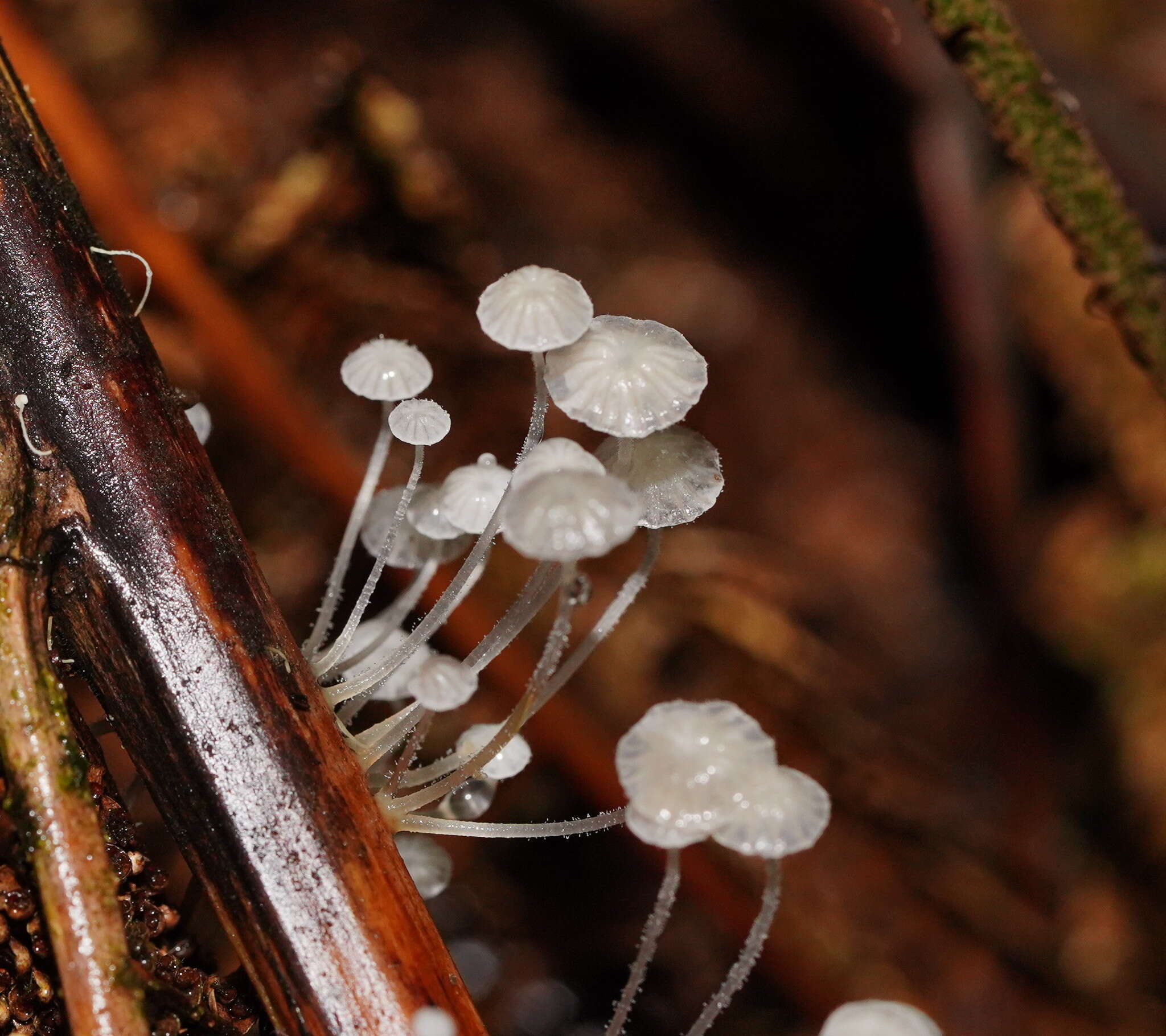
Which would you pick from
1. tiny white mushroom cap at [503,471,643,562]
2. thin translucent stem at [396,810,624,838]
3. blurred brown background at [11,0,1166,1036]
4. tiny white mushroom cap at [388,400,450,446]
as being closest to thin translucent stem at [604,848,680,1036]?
thin translucent stem at [396,810,624,838]

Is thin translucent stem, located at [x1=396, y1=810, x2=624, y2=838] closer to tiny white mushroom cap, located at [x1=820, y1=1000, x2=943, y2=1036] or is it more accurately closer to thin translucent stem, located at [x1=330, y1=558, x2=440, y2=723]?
thin translucent stem, located at [x1=330, y1=558, x2=440, y2=723]

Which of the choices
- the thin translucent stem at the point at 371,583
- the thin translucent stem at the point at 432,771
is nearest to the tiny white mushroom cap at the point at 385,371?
the thin translucent stem at the point at 371,583

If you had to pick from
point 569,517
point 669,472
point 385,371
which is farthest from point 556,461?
point 385,371

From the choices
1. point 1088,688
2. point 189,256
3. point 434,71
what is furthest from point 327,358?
point 1088,688

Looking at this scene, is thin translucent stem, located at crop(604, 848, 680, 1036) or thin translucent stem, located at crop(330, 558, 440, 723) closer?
thin translucent stem, located at crop(604, 848, 680, 1036)

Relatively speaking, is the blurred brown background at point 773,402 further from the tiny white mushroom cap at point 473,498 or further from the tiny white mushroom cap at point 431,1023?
the tiny white mushroom cap at point 431,1023

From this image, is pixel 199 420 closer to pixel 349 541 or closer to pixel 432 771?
pixel 349 541
